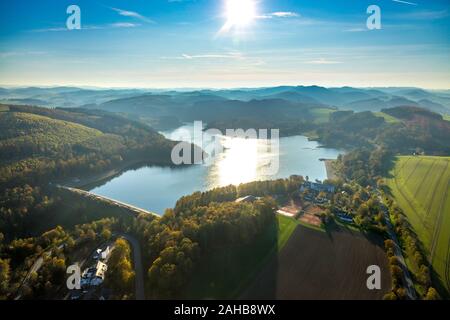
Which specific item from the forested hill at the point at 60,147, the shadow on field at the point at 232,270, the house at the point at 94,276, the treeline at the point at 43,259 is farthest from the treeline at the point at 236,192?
the forested hill at the point at 60,147

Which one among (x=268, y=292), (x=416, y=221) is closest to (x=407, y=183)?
(x=416, y=221)

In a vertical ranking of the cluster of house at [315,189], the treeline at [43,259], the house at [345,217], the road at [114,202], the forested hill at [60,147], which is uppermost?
the forested hill at [60,147]

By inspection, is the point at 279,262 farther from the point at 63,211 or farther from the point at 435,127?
the point at 435,127

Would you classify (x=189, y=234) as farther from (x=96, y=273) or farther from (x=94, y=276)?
(x=94, y=276)

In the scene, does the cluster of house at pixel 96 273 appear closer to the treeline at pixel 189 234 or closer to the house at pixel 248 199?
the treeline at pixel 189 234

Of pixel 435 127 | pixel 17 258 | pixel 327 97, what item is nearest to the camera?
pixel 17 258

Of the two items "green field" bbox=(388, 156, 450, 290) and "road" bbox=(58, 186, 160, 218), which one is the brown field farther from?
"road" bbox=(58, 186, 160, 218)

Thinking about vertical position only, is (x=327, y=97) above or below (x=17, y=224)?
above

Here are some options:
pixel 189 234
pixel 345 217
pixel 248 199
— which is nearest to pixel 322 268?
pixel 345 217
